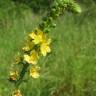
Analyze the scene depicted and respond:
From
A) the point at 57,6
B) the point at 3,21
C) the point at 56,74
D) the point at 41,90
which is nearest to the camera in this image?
the point at 57,6

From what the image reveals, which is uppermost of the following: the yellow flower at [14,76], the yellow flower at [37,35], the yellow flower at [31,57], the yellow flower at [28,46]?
the yellow flower at [37,35]

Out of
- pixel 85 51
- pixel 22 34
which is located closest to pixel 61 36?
pixel 22 34

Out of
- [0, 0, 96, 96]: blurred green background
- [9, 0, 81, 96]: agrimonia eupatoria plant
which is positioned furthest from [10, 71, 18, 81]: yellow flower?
[0, 0, 96, 96]: blurred green background

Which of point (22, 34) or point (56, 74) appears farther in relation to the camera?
point (22, 34)

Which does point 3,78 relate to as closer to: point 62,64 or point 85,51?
point 62,64

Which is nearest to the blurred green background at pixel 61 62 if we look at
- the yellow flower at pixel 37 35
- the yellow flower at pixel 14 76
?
the yellow flower at pixel 14 76

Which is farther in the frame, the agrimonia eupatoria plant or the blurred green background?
the blurred green background

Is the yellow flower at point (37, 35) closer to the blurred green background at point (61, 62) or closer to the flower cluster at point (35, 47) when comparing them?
the flower cluster at point (35, 47)

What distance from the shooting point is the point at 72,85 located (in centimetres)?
428

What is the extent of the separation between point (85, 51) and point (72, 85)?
0.58 meters

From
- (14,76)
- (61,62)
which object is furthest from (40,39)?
(61,62)

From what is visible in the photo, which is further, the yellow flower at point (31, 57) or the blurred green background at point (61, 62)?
the blurred green background at point (61, 62)

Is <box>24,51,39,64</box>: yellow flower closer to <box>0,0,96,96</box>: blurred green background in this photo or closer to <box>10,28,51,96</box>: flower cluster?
<box>10,28,51,96</box>: flower cluster

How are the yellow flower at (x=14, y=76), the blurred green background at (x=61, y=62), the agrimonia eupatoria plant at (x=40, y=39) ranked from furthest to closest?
the blurred green background at (x=61, y=62)
the yellow flower at (x=14, y=76)
the agrimonia eupatoria plant at (x=40, y=39)
